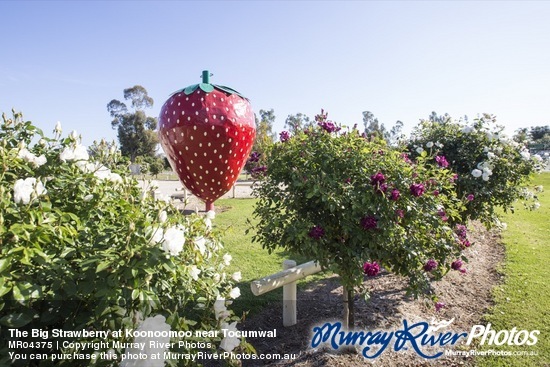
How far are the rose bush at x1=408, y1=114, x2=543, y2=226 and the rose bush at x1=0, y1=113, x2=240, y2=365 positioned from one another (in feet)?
13.3

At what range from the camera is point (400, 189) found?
267 centimetres

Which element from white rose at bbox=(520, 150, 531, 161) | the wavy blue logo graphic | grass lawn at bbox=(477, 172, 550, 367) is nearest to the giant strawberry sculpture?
the wavy blue logo graphic

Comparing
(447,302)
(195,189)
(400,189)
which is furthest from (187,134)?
(447,302)

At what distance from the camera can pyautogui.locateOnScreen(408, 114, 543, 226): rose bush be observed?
4.79 m

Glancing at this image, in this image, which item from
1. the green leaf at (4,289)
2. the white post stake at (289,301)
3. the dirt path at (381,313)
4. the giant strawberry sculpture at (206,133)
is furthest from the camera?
the white post stake at (289,301)

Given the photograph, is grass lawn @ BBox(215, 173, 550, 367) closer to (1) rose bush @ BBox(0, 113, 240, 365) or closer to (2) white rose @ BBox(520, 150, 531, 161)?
(1) rose bush @ BBox(0, 113, 240, 365)

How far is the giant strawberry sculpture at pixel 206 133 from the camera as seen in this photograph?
67.3 inches

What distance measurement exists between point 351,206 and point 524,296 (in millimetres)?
3299

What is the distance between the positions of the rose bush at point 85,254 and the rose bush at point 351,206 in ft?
3.93

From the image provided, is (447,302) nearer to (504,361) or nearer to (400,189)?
(504,361)

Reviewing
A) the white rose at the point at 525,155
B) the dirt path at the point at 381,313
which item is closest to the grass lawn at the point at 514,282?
the dirt path at the point at 381,313

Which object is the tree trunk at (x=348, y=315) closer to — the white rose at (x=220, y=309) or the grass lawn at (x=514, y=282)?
the grass lawn at (x=514, y=282)

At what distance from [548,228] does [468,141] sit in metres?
5.06

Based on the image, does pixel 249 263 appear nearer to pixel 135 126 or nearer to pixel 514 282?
pixel 514 282
